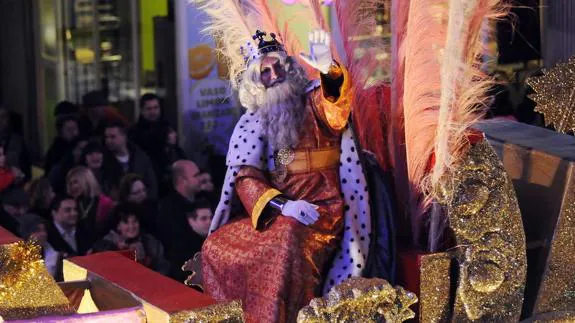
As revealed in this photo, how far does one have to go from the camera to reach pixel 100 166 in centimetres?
601

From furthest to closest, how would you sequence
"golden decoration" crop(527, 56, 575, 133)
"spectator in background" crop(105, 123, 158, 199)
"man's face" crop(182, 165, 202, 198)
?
"spectator in background" crop(105, 123, 158, 199) < "man's face" crop(182, 165, 202, 198) < "golden decoration" crop(527, 56, 575, 133)

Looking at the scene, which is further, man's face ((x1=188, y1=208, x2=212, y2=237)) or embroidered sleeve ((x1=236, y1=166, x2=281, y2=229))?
man's face ((x1=188, y1=208, x2=212, y2=237))

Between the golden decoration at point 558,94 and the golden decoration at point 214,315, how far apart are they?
153 cm

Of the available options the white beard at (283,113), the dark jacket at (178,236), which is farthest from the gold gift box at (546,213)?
the dark jacket at (178,236)

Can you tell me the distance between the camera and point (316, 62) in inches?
132

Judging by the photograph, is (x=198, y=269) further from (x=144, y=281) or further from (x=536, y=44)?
(x=536, y=44)

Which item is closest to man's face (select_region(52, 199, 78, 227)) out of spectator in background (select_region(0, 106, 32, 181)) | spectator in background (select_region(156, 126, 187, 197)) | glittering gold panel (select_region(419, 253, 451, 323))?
spectator in background (select_region(156, 126, 187, 197))

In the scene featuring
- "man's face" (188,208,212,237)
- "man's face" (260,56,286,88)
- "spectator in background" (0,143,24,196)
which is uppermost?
"man's face" (260,56,286,88)

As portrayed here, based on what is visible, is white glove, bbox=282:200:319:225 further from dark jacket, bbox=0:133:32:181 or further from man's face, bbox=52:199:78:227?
dark jacket, bbox=0:133:32:181

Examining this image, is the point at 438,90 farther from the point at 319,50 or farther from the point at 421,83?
the point at 319,50

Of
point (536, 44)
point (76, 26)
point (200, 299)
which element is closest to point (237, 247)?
point (200, 299)

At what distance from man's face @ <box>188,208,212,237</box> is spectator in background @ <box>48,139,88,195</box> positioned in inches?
35.7

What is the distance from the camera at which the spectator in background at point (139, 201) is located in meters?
5.33

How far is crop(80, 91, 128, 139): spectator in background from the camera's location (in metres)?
6.68
